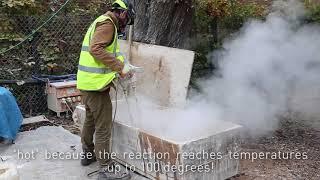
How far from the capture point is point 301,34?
7.48 metres

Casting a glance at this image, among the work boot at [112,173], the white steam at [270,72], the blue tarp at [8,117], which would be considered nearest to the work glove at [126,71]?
the work boot at [112,173]

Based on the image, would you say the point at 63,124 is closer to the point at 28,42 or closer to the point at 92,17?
the point at 28,42

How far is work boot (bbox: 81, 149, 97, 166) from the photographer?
16.2ft

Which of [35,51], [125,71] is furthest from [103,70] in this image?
[35,51]

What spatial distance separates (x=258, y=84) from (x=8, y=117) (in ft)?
13.9

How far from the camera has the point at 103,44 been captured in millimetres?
4129

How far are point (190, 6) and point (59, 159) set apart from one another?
297 centimetres

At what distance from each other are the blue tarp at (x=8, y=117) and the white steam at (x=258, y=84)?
6.56 feet

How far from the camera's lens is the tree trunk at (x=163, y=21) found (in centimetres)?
592

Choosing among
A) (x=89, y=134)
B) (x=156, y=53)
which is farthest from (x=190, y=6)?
(x=89, y=134)

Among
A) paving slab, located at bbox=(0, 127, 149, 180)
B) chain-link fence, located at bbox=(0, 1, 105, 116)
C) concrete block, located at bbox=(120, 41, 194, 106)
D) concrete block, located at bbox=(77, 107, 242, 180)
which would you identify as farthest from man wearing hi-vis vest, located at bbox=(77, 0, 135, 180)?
chain-link fence, located at bbox=(0, 1, 105, 116)

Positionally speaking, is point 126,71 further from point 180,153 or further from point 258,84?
point 258,84

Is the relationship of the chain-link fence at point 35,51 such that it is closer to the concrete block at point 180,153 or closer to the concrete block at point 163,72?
the concrete block at point 163,72

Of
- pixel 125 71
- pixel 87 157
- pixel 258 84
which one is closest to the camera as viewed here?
pixel 125 71
